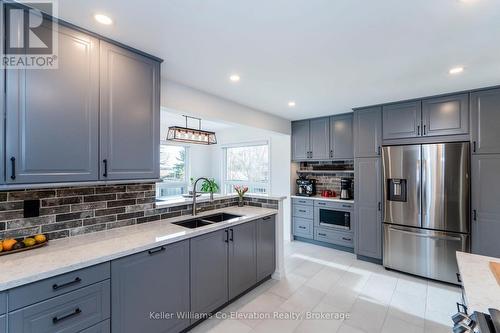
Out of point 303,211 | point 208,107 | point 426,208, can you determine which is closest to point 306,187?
point 303,211

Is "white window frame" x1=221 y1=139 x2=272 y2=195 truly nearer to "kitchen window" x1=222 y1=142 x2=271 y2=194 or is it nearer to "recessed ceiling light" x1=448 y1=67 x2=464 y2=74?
"kitchen window" x1=222 y1=142 x2=271 y2=194

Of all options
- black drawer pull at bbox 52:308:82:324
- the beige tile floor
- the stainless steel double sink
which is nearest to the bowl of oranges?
black drawer pull at bbox 52:308:82:324

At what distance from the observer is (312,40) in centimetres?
178

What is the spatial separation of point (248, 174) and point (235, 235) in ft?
11.2

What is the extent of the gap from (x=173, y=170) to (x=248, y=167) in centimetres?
206

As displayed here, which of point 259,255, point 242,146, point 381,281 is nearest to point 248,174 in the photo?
point 242,146

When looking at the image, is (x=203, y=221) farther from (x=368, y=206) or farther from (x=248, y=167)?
(x=248, y=167)

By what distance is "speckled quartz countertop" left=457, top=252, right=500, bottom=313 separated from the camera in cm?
98

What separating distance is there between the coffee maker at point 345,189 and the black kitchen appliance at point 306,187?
60 cm

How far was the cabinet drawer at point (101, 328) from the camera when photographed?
4.68 feet

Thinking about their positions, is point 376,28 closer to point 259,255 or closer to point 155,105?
point 155,105

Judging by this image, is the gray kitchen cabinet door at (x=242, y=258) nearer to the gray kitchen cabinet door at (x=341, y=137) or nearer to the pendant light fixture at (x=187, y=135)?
the pendant light fixture at (x=187, y=135)

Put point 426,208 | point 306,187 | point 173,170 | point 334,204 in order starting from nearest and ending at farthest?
point 426,208
point 334,204
point 306,187
point 173,170

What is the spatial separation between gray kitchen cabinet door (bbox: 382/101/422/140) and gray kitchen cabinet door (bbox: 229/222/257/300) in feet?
8.22
